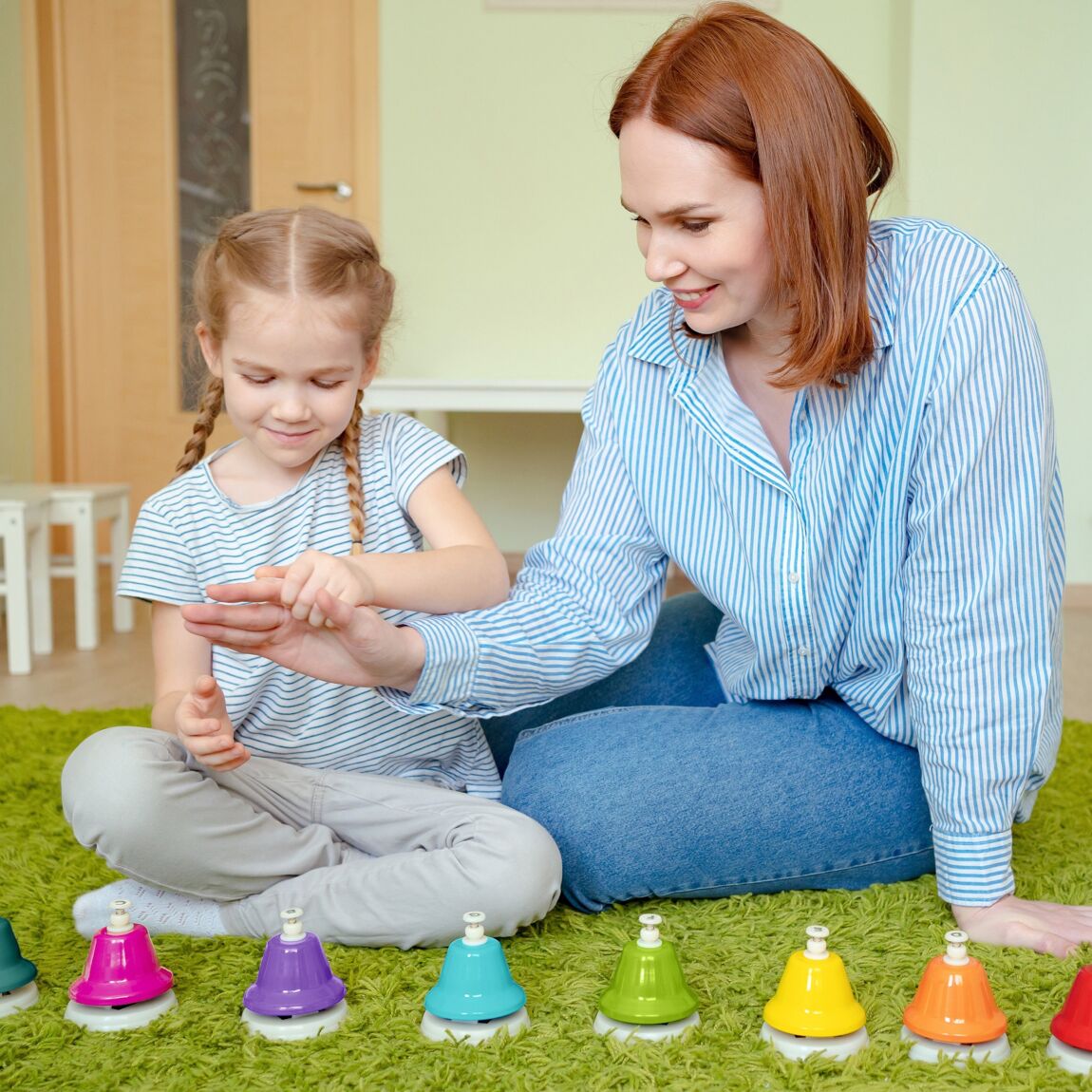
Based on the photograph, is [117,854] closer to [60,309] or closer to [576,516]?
[576,516]

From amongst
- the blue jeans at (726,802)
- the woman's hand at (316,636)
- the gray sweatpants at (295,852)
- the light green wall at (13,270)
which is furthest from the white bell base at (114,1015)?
the light green wall at (13,270)

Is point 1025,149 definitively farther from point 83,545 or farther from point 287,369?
point 287,369

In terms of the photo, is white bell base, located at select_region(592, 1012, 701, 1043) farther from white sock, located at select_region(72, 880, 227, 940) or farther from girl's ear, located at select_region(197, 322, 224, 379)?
girl's ear, located at select_region(197, 322, 224, 379)

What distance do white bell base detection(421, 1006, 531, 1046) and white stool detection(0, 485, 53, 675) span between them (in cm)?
199

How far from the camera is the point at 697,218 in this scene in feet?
3.67

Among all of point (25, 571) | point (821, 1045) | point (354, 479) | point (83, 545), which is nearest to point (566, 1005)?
point (821, 1045)

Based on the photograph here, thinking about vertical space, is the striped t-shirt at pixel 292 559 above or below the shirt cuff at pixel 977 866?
above

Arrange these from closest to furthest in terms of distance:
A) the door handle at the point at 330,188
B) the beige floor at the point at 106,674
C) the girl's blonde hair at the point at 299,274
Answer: the girl's blonde hair at the point at 299,274, the beige floor at the point at 106,674, the door handle at the point at 330,188

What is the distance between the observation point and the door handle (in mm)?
4109

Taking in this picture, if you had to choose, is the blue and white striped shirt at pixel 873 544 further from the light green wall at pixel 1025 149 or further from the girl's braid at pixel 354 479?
the light green wall at pixel 1025 149

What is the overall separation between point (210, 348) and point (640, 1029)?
30.8 inches

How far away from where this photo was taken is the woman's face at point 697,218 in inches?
43.5

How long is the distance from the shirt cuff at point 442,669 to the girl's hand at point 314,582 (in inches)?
3.9

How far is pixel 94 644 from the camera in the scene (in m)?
3.05
